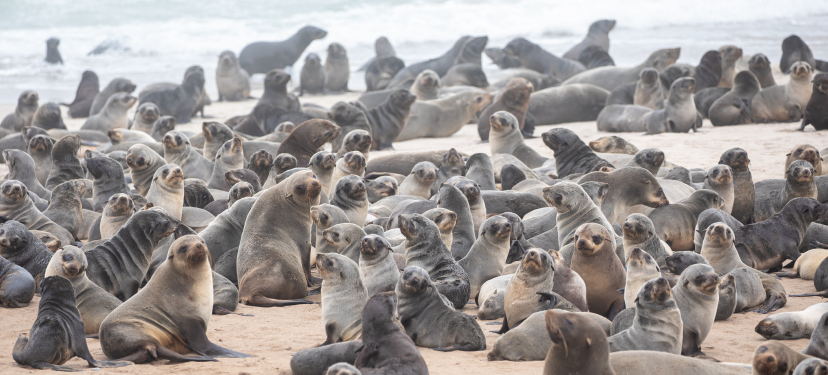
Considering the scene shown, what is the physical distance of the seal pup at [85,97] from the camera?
58.3 ft

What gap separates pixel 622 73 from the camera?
17266mm

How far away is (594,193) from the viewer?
7.31 meters

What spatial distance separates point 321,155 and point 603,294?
3.52m

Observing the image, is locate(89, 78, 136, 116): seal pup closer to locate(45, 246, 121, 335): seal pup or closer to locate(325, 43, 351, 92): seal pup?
locate(325, 43, 351, 92): seal pup

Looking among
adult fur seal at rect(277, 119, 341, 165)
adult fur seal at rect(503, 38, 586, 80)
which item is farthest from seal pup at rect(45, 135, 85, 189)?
adult fur seal at rect(503, 38, 586, 80)

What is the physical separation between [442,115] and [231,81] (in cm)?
746

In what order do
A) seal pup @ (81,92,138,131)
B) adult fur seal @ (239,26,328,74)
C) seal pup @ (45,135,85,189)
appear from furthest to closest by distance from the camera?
adult fur seal @ (239,26,328,74) < seal pup @ (81,92,138,131) < seal pup @ (45,135,85,189)

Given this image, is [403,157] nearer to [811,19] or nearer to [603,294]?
[603,294]

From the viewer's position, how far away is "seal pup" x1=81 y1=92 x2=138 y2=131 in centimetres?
1444

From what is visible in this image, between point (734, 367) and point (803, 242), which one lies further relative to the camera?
point (803, 242)

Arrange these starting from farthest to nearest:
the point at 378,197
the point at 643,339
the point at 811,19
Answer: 1. the point at 811,19
2. the point at 378,197
3. the point at 643,339

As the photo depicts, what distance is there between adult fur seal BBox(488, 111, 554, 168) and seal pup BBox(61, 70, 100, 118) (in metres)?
10.3

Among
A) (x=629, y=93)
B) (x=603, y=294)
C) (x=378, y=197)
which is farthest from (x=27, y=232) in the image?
(x=629, y=93)

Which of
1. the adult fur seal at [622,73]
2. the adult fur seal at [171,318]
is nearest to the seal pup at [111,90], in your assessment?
the adult fur seal at [622,73]
